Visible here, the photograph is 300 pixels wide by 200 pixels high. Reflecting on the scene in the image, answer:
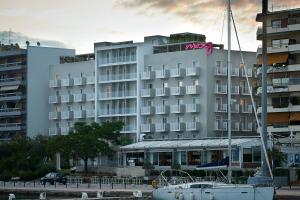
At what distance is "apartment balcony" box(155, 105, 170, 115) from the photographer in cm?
12838

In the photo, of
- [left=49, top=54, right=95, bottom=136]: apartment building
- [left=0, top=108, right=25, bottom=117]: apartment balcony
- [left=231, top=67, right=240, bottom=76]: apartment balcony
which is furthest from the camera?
[left=0, top=108, right=25, bottom=117]: apartment balcony

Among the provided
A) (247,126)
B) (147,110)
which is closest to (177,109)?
(147,110)

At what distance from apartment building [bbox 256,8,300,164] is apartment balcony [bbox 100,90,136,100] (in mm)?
28692

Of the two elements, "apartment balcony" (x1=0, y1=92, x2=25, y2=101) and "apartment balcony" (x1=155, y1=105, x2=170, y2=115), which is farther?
"apartment balcony" (x1=0, y1=92, x2=25, y2=101)

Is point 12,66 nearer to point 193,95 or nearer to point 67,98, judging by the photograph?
point 67,98

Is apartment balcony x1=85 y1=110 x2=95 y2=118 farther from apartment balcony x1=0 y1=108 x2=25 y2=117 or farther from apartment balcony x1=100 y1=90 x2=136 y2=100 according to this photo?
apartment balcony x1=0 y1=108 x2=25 y2=117

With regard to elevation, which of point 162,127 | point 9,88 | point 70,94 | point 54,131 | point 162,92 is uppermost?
point 9,88

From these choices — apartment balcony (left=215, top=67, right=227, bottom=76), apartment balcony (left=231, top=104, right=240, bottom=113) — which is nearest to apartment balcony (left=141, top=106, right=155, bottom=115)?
apartment balcony (left=215, top=67, right=227, bottom=76)

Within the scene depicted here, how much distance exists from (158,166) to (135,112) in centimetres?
2031

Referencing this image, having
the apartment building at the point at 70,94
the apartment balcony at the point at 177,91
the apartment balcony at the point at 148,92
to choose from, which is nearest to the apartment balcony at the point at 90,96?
the apartment building at the point at 70,94

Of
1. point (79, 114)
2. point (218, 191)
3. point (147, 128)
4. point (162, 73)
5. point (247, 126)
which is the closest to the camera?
point (218, 191)

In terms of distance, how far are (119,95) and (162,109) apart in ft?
33.5

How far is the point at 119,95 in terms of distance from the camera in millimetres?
135750

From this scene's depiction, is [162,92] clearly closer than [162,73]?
Yes
